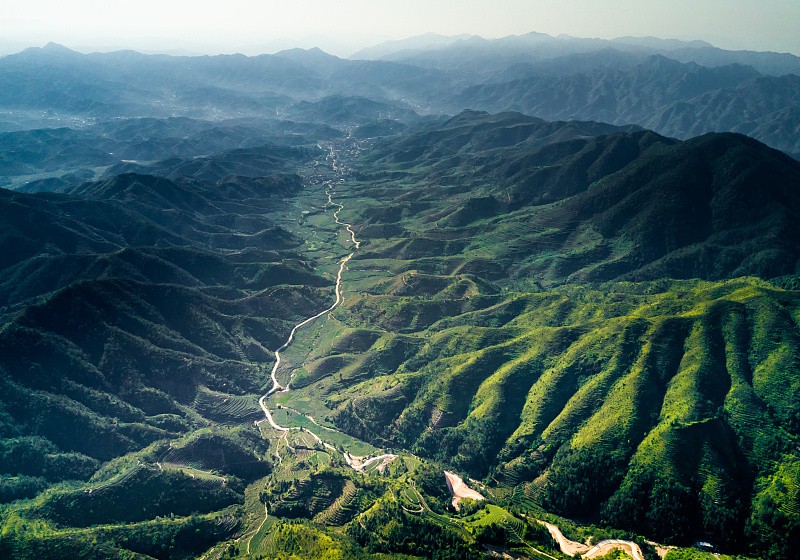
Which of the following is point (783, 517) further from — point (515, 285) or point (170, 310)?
point (170, 310)

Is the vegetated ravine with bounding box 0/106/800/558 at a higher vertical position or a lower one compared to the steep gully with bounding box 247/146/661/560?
higher

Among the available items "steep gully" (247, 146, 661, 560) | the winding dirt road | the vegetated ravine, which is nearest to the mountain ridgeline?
the vegetated ravine

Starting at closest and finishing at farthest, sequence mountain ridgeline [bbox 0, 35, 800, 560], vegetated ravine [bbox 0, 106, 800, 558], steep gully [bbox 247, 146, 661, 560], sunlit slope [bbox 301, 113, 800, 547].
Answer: steep gully [bbox 247, 146, 661, 560]
mountain ridgeline [bbox 0, 35, 800, 560]
vegetated ravine [bbox 0, 106, 800, 558]
sunlit slope [bbox 301, 113, 800, 547]

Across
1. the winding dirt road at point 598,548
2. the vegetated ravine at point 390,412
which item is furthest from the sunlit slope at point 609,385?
the winding dirt road at point 598,548

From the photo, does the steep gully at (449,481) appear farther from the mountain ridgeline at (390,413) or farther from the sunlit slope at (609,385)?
the sunlit slope at (609,385)

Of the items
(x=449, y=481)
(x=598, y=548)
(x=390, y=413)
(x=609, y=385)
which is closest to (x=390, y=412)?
(x=390, y=413)

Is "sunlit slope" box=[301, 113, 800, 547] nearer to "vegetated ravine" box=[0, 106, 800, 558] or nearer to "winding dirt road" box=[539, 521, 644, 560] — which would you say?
"vegetated ravine" box=[0, 106, 800, 558]

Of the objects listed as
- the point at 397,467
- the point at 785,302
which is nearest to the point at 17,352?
the point at 397,467

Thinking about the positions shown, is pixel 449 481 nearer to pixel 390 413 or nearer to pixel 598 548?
pixel 390 413

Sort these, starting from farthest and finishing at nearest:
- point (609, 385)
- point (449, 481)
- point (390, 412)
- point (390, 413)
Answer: point (390, 412)
point (390, 413)
point (609, 385)
point (449, 481)

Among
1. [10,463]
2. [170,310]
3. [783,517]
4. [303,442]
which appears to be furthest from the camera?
[170,310]

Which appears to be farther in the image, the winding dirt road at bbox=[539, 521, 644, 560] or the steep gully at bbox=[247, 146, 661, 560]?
the steep gully at bbox=[247, 146, 661, 560]
